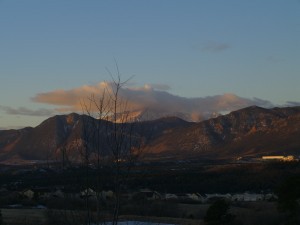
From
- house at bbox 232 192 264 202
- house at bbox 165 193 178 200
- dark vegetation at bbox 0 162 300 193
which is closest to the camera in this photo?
house at bbox 232 192 264 202

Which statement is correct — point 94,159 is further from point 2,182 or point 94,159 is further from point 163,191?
point 2,182

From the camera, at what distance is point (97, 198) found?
29.8 feet

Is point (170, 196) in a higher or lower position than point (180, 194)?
lower

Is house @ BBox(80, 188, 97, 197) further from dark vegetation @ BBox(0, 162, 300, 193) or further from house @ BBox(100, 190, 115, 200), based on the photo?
dark vegetation @ BBox(0, 162, 300, 193)

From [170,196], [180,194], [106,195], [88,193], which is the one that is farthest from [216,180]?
[88,193]

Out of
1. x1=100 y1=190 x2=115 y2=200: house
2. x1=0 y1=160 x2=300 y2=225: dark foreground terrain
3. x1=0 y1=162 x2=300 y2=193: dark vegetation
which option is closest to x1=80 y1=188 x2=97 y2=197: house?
x1=100 y1=190 x2=115 y2=200: house

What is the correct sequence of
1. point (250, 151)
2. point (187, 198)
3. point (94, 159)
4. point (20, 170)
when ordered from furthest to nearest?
1. point (250, 151)
2. point (20, 170)
3. point (187, 198)
4. point (94, 159)

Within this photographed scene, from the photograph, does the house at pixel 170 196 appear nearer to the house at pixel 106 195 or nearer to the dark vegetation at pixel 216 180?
the dark vegetation at pixel 216 180

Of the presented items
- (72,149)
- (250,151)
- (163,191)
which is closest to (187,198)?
(163,191)

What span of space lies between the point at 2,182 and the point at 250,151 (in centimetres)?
10741

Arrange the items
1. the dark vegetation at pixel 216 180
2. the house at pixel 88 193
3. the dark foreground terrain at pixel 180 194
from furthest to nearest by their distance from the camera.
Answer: the dark vegetation at pixel 216 180, the dark foreground terrain at pixel 180 194, the house at pixel 88 193

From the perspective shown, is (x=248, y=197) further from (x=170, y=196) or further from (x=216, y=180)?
(x=216, y=180)

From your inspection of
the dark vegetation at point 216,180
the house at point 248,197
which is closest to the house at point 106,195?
the house at point 248,197

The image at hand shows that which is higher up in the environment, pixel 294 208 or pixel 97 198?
pixel 97 198
